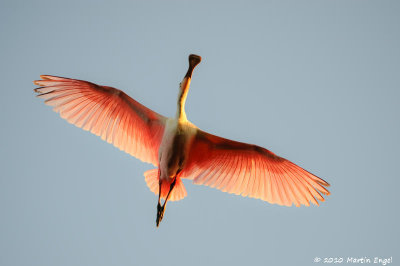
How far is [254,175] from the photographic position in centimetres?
890

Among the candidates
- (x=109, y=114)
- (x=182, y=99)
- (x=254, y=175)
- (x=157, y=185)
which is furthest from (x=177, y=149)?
(x=254, y=175)

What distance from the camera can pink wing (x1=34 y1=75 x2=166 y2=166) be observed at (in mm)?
8312

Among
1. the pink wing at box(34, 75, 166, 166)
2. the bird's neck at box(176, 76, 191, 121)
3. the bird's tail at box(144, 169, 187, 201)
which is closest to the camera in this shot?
the bird's neck at box(176, 76, 191, 121)

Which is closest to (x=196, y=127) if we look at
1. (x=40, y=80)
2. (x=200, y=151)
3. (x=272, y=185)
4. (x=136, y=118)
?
(x=200, y=151)

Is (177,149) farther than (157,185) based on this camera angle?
No

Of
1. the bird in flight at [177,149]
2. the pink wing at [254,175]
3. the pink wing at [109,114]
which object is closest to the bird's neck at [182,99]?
the bird in flight at [177,149]

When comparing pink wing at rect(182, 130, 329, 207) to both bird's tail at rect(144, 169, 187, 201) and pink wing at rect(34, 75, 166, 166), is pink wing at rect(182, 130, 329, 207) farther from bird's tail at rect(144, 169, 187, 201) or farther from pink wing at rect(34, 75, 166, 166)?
pink wing at rect(34, 75, 166, 166)

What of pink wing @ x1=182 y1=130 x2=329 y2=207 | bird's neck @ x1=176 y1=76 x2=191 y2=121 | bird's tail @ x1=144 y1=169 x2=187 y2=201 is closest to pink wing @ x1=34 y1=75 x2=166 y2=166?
bird's tail @ x1=144 y1=169 x2=187 y2=201

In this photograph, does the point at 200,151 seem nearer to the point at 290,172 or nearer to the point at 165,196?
the point at 165,196

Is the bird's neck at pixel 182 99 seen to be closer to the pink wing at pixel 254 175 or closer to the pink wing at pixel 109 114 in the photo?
the pink wing at pixel 109 114

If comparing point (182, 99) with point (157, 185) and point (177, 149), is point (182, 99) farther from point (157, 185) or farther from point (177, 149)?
point (157, 185)

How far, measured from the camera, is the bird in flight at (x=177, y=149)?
819 cm

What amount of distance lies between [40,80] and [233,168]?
120 inches

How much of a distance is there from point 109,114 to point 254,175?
7.64 feet
